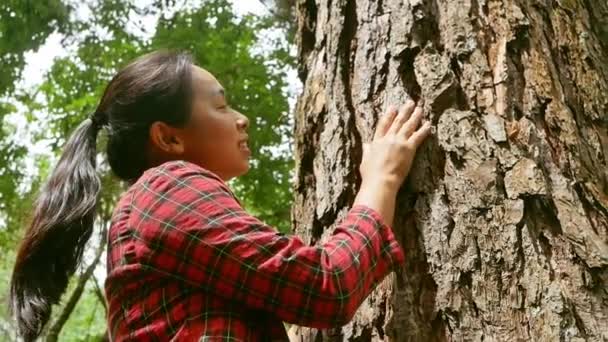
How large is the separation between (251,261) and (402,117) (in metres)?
0.48

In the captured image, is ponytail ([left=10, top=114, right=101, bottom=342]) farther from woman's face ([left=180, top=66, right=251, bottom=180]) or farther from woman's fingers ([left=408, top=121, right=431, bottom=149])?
woman's fingers ([left=408, top=121, right=431, bottom=149])

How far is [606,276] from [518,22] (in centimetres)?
56

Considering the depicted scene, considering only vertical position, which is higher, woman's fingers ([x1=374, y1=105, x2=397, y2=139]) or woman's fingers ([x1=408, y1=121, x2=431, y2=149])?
woman's fingers ([x1=374, y1=105, x2=397, y2=139])

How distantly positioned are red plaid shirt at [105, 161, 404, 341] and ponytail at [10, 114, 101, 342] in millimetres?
254

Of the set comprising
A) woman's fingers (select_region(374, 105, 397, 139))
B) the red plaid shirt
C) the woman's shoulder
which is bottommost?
the red plaid shirt

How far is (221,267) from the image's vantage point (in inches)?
48.3

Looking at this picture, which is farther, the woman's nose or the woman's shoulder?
the woman's nose

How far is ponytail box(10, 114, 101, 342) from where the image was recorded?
156 cm

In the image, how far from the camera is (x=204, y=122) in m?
1.57

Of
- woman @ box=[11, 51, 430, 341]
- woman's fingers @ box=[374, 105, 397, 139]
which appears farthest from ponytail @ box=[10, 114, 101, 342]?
woman's fingers @ box=[374, 105, 397, 139]

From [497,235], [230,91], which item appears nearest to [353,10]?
[497,235]

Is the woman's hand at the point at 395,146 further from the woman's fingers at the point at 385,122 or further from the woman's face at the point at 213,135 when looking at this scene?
the woman's face at the point at 213,135

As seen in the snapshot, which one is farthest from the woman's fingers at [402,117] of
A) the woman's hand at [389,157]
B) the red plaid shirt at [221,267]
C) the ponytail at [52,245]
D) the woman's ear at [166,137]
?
the ponytail at [52,245]

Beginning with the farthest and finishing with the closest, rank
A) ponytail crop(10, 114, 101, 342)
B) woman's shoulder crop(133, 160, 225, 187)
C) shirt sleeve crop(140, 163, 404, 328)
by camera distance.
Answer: ponytail crop(10, 114, 101, 342)
woman's shoulder crop(133, 160, 225, 187)
shirt sleeve crop(140, 163, 404, 328)
